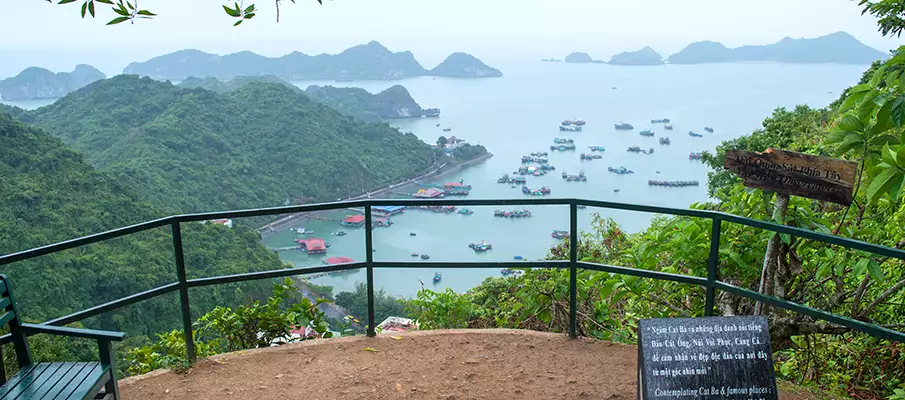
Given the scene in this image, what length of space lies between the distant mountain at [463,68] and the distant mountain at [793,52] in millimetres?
32956

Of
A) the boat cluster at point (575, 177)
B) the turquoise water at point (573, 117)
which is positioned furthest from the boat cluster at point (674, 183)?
the boat cluster at point (575, 177)

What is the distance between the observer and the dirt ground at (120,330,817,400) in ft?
12.1

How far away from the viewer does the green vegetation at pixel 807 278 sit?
125 inches

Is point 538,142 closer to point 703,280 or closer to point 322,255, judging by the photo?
point 322,255

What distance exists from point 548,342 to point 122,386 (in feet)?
8.33

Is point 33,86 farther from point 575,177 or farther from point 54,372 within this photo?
point 54,372

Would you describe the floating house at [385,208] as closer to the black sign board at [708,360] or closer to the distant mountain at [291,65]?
the black sign board at [708,360]

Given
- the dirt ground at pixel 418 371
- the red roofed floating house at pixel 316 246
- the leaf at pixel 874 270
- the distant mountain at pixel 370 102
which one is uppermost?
the leaf at pixel 874 270

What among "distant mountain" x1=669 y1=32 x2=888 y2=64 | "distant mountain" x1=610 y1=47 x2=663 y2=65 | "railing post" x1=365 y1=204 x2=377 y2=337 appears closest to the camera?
"railing post" x1=365 y1=204 x2=377 y2=337

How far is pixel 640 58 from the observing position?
5128 inches

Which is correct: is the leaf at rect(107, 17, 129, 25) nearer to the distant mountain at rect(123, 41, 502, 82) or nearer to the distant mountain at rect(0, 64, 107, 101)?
the distant mountain at rect(0, 64, 107, 101)

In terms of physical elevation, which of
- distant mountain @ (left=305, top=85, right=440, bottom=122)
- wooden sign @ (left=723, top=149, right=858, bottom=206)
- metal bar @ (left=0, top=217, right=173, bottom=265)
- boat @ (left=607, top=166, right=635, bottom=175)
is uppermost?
wooden sign @ (left=723, top=149, right=858, bottom=206)

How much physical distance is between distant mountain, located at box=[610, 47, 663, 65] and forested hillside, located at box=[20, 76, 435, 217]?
82.6 metres

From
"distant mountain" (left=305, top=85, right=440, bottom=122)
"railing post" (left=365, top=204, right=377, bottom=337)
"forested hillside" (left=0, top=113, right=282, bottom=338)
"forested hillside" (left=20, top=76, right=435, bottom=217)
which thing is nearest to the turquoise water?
"railing post" (left=365, top=204, right=377, bottom=337)
